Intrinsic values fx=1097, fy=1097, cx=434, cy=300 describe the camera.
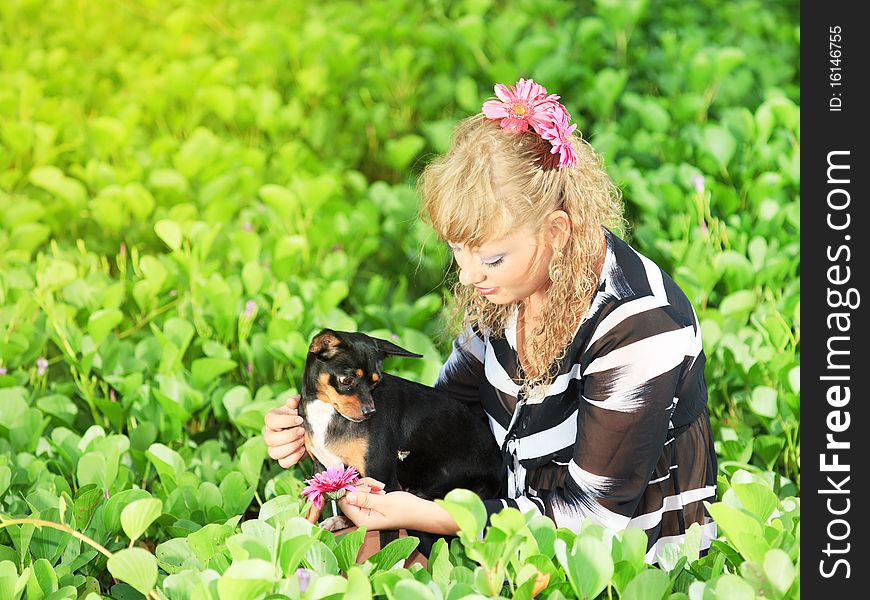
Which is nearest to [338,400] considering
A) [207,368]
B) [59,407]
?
[207,368]

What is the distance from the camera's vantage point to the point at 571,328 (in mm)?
2260

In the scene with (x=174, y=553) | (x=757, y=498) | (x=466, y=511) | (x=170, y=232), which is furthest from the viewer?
(x=170, y=232)

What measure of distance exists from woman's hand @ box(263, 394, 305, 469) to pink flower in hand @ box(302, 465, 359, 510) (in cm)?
30

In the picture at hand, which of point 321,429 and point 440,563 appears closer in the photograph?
point 440,563

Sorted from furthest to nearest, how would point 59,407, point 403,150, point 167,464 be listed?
1. point 403,150
2. point 59,407
3. point 167,464

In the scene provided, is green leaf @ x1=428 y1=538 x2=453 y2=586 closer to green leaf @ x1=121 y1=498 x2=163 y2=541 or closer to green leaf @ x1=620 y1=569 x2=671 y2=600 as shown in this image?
green leaf @ x1=620 y1=569 x2=671 y2=600

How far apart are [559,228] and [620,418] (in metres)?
0.40

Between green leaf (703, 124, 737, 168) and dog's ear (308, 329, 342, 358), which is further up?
green leaf (703, 124, 737, 168)

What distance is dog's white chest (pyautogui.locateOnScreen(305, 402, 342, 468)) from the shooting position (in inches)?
91.7

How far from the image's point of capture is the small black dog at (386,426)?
2.28 meters

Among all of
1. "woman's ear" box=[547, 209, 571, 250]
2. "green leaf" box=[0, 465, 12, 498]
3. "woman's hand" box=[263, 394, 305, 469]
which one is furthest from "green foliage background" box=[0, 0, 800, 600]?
"woman's ear" box=[547, 209, 571, 250]

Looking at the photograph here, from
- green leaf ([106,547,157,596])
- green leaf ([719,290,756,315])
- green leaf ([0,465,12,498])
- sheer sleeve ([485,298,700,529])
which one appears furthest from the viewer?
green leaf ([719,290,756,315])

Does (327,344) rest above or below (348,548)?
above

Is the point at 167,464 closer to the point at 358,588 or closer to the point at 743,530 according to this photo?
the point at 358,588
